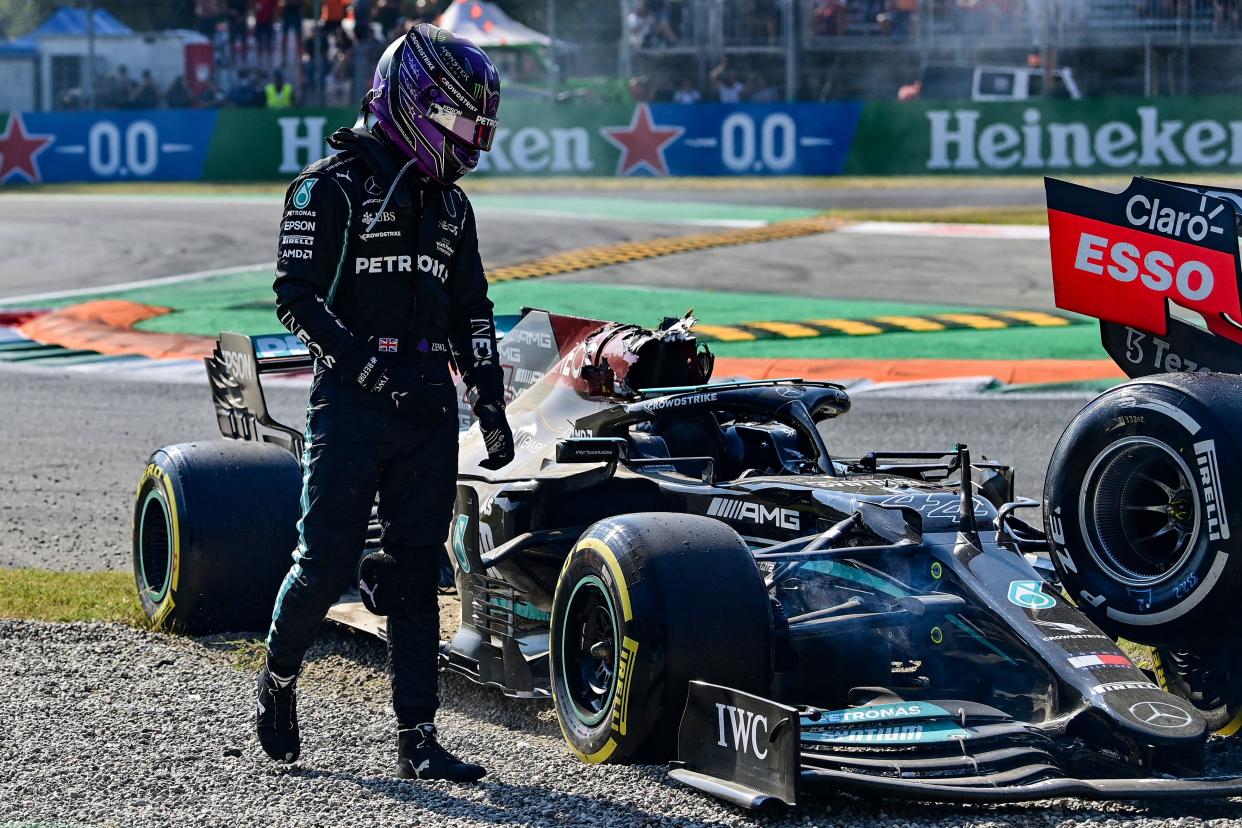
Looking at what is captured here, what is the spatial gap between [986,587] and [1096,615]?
1.15 feet

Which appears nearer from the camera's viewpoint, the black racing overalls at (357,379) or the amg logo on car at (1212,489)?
the amg logo on car at (1212,489)

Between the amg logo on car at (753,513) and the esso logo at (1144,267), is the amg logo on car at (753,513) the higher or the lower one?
the lower one

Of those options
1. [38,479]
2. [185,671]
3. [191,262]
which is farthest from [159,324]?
[185,671]

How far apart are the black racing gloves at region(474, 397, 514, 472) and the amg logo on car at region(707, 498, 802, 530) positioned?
0.82 meters

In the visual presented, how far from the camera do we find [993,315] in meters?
14.4

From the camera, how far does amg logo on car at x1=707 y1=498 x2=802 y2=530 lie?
5.24m

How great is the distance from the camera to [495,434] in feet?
15.9

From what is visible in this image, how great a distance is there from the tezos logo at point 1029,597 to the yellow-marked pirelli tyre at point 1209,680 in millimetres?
448

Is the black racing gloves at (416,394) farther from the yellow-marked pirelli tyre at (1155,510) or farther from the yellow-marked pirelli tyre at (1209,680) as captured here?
the yellow-marked pirelli tyre at (1209,680)

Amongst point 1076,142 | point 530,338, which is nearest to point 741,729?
point 530,338

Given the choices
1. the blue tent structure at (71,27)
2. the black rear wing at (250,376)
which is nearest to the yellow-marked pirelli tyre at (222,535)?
the black rear wing at (250,376)

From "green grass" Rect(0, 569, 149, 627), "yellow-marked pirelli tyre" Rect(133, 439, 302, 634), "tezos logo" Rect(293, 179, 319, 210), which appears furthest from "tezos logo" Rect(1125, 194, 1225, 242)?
"green grass" Rect(0, 569, 149, 627)

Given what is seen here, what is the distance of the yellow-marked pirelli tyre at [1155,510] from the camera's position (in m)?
4.45

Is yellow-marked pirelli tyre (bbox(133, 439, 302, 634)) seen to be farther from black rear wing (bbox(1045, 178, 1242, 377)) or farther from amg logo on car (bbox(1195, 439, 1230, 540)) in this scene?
amg logo on car (bbox(1195, 439, 1230, 540))
